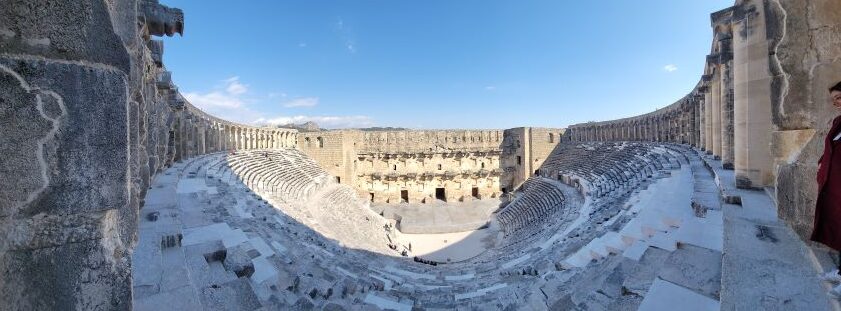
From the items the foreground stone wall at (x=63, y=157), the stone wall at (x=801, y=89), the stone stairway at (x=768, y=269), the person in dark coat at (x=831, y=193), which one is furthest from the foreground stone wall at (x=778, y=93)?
the foreground stone wall at (x=63, y=157)

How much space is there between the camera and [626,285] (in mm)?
3191

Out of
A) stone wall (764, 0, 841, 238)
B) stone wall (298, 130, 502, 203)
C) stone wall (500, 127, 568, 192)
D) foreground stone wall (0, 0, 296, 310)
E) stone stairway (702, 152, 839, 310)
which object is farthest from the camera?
stone wall (500, 127, 568, 192)

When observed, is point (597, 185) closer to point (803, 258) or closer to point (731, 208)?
point (731, 208)

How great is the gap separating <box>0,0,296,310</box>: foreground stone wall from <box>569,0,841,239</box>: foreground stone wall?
4229 millimetres

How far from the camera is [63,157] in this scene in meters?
1.37

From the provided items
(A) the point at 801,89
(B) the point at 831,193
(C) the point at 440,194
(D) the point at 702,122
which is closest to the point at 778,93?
(A) the point at 801,89

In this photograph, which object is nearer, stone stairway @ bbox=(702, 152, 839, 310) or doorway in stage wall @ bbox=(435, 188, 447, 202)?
stone stairway @ bbox=(702, 152, 839, 310)

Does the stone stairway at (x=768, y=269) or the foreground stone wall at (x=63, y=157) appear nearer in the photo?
the foreground stone wall at (x=63, y=157)

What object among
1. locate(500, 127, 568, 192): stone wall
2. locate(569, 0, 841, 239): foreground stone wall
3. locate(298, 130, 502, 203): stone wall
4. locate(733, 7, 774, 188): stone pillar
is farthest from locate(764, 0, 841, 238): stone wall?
locate(500, 127, 568, 192): stone wall

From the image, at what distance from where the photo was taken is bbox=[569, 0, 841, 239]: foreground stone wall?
2602 mm

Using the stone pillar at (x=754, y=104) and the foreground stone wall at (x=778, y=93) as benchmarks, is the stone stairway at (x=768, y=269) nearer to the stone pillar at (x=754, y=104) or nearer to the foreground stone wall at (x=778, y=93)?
the foreground stone wall at (x=778, y=93)

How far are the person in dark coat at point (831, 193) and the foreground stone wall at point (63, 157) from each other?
140 inches

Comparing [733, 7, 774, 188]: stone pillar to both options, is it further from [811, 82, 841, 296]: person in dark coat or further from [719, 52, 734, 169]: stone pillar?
[811, 82, 841, 296]: person in dark coat

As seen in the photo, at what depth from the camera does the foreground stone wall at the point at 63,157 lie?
4.21 feet
